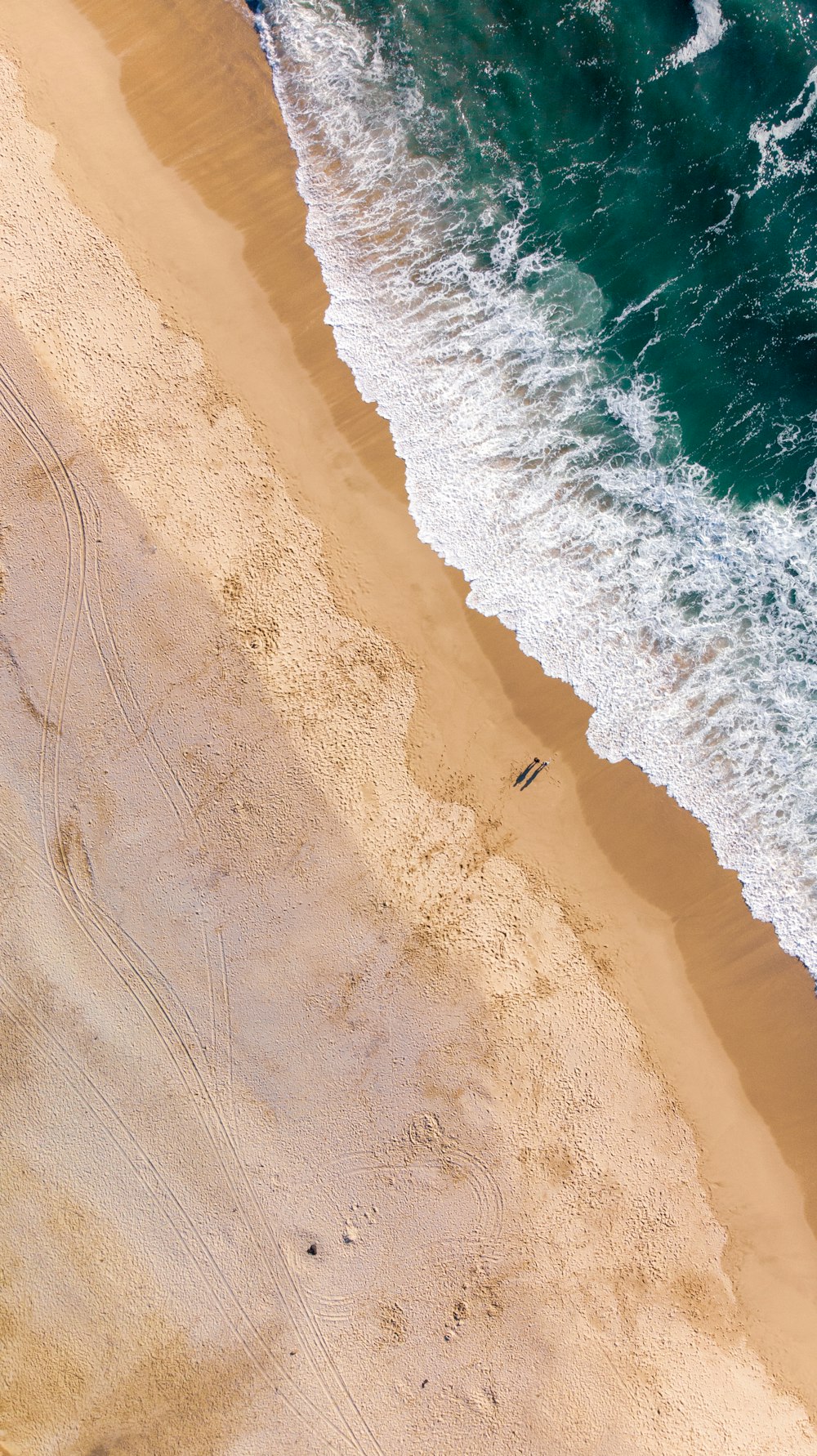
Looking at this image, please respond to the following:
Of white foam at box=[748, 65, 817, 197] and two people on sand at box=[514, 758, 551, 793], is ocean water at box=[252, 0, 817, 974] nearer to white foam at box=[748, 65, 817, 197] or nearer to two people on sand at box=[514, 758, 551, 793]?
white foam at box=[748, 65, 817, 197]

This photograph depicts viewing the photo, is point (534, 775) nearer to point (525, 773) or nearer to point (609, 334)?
point (525, 773)

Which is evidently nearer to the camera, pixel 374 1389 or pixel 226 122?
pixel 374 1389

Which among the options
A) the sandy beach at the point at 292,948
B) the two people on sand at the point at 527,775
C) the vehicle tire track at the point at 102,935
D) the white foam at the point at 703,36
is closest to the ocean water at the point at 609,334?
the white foam at the point at 703,36

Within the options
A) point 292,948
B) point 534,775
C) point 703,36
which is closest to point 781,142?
point 703,36

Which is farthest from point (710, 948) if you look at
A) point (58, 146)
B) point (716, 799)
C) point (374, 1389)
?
point (58, 146)

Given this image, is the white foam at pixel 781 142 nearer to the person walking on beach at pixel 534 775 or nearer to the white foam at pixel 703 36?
the white foam at pixel 703 36

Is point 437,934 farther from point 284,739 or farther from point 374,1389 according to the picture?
point 374,1389

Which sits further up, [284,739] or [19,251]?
[19,251]
